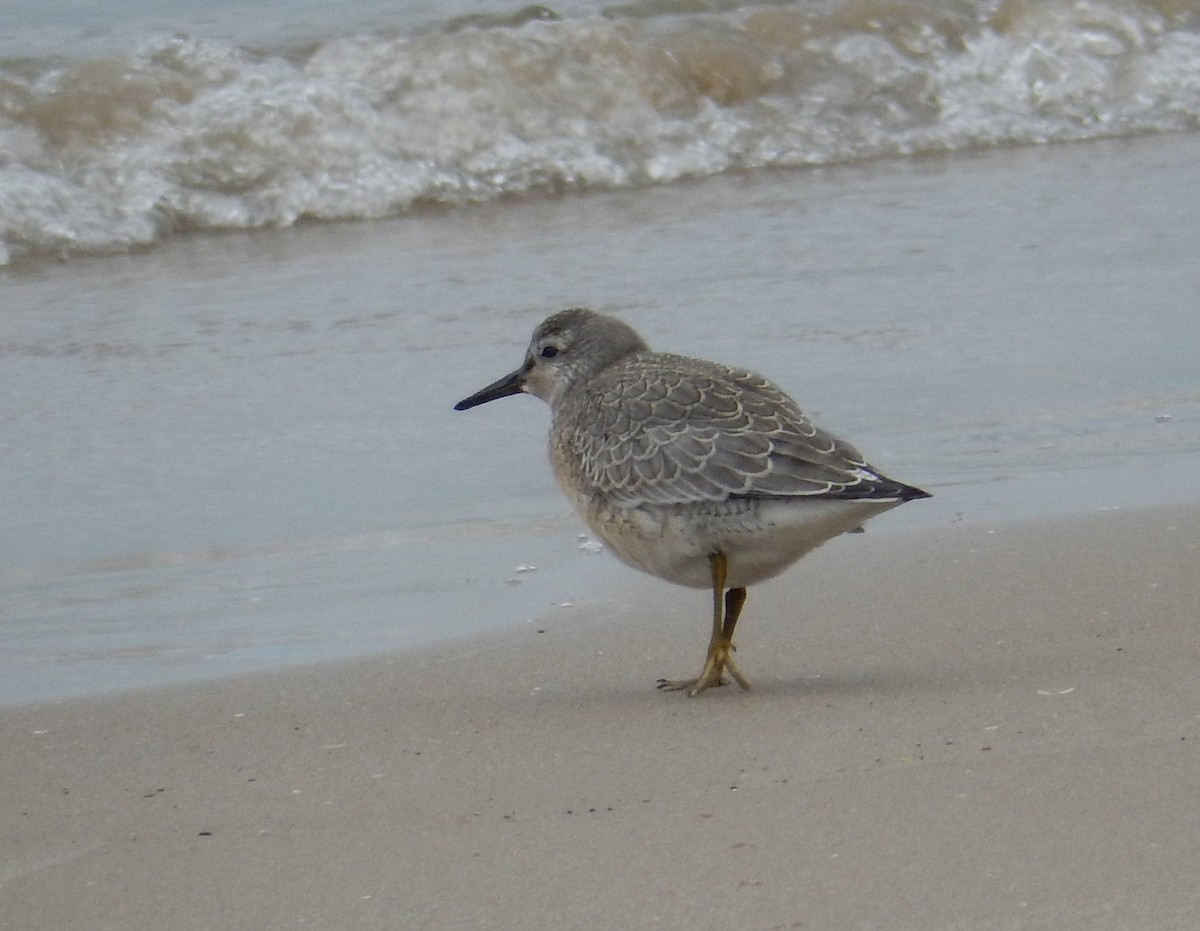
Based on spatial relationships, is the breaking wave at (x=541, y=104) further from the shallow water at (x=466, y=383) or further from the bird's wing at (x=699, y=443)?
the bird's wing at (x=699, y=443)

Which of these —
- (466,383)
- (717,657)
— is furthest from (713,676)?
(466,383)

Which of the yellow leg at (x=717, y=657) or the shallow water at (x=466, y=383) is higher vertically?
the yellow leg at (x=717, y=657)

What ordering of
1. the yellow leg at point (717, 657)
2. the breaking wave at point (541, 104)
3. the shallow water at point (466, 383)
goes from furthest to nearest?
1. the breaking wave at point (541, 104)
2. the shallow water at point (466, 383)
3. the yellow leg at point (717, 657)

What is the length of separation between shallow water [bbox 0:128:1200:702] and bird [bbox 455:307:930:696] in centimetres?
54

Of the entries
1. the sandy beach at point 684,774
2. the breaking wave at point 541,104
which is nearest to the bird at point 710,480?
the sandy beach at point 684,774

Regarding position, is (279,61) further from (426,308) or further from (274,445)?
(274,445)

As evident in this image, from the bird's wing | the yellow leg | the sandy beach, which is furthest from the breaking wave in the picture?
the yellow leg

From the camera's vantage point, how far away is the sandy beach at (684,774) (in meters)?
3.29

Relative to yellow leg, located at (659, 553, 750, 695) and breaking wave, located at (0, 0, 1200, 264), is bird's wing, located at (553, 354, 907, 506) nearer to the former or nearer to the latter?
yellow leg, located at (659, 553, 750, 695)

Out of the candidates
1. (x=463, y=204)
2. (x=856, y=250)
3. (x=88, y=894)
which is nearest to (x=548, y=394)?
(x=88, y=894)

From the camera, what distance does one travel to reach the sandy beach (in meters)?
3.29

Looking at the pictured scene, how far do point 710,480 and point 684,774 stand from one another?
0.87 m

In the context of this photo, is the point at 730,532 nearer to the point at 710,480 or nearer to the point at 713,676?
the point at 710,480

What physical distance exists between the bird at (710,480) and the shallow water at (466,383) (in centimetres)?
54
